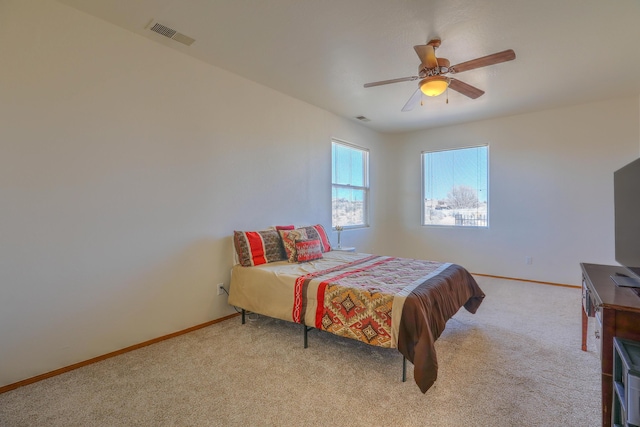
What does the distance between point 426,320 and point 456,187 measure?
4.11 metres

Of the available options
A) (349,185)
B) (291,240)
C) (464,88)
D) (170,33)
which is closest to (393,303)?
(291,240)

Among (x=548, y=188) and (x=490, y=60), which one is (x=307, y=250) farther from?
(x=548, y=188)

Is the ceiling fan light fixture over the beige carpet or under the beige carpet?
over

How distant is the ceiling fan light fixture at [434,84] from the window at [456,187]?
3117mm

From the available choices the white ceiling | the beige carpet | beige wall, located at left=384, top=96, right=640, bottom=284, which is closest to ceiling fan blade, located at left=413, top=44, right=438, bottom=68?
the white ceiling

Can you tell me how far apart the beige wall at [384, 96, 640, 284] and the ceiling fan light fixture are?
3078 mm

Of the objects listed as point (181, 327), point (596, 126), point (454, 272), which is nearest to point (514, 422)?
point (454, 272)

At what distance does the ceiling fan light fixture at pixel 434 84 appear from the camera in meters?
2.51

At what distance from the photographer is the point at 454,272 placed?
2789 mm

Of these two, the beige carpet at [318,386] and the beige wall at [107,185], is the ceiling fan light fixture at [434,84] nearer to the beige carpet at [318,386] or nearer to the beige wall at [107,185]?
the beige wall at [107,185]

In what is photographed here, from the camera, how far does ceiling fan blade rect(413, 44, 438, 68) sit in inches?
90.6

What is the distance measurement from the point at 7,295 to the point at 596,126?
6.82m

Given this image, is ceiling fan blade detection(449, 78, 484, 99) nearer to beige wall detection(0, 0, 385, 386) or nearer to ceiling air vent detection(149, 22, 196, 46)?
beige wall detection(0, 0, 385, 386)

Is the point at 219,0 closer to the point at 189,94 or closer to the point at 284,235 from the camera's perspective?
the point at 189,94
